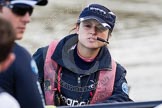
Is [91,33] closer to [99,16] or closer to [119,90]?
[99,16]

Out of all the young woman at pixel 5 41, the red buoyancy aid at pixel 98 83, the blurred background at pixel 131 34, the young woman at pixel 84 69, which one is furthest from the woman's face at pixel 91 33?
the blurred background at pixel 131 34

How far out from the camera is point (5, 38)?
2020 mm

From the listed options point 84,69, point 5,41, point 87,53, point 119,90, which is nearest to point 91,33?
point 87,53

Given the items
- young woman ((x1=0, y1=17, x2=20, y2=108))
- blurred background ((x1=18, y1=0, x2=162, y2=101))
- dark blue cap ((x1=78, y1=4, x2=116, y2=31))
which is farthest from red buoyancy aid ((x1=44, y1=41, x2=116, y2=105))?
blurred background ((x1=18, y1=0, x2=162, y2=101))

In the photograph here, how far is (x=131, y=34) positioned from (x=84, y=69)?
3696 mm

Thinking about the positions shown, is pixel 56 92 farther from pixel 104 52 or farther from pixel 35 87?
pixel 35 87

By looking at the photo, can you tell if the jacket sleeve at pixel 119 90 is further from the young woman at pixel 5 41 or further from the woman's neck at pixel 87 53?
the young woman at pixel 5 41

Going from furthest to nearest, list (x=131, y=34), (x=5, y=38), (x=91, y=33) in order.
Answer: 1. (x=131, y=34)
2. (x=91, y=33)
3. (x=5, y=38)

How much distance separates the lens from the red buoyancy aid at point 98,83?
12.0 feet

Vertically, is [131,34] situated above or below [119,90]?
below

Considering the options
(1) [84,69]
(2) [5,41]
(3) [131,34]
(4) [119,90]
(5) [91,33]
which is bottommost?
(3) [131,34]

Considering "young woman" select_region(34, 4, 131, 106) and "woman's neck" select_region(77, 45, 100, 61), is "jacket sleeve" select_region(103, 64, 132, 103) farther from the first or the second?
"woman's neck" select_region(77, 45, 100, 61)

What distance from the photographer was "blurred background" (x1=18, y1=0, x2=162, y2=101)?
612 centimetres

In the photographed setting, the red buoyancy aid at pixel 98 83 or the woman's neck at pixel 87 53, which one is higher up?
the woman's neck at pixel 87 53
